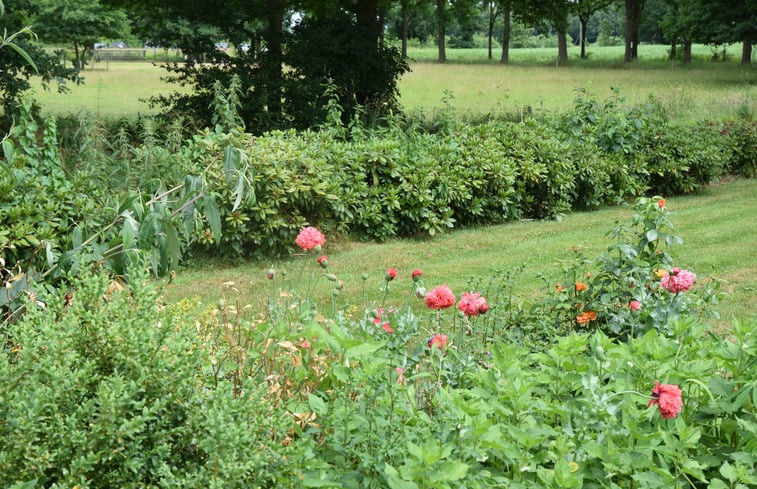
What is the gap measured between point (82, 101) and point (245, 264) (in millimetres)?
18891

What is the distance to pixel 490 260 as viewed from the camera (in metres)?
6.95

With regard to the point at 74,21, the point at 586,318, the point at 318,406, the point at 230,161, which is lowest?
the point at 586,318

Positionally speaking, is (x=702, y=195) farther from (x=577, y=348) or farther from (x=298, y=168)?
(x=577, y=348)

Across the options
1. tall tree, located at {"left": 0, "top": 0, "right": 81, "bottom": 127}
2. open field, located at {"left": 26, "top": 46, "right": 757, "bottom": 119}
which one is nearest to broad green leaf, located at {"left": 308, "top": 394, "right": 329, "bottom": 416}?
tall tree, located at {"left": 0, "top": 0, "right": 81, "bottom": 127}

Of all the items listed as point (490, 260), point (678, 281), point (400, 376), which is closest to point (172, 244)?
point (400, 376)

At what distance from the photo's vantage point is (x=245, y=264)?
6.86m

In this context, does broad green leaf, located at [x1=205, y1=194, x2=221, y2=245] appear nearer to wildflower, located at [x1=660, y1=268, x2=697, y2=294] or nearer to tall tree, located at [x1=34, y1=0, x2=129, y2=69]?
wildflower, located at [x1=660, y1=268, x2=697, y2=294]

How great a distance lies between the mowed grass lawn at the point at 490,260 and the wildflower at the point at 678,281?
5.30ft

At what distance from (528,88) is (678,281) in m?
24.6

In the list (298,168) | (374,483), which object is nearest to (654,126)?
(298,168)

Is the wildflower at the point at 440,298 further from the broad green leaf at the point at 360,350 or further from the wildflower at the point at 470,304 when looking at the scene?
the broad green leaf at the point at 360,350

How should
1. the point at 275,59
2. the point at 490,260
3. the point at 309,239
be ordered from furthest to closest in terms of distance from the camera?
the point at 275,59 → the point at 490,260 → the point at 309,239

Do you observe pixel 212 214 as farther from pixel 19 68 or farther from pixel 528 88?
pixel 528 88

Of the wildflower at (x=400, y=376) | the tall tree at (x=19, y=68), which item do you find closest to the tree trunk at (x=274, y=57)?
the tall tree at (x=19, y=68)
